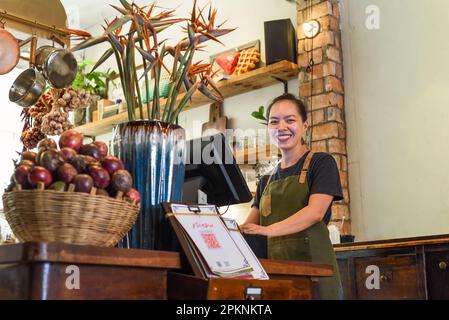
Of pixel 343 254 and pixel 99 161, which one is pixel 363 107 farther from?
pixel 99 161

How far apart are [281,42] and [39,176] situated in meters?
3.38

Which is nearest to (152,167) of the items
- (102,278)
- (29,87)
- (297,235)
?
(102,278)

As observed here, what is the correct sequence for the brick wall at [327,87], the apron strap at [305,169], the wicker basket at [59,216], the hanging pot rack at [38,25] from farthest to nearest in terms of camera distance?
1. the brick wall at [327,87]
2. the hanging pot rack at [38,25]
3. the apron strap at [305,169]
4. the wicker basket at [59,216]

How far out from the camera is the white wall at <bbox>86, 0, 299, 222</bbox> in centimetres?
459

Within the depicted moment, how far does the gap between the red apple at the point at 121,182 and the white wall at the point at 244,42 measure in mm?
3260

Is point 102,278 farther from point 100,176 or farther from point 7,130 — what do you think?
point 7,130

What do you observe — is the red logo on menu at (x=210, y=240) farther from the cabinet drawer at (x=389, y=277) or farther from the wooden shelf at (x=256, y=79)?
the wooden shelf at (x=256, y=79)

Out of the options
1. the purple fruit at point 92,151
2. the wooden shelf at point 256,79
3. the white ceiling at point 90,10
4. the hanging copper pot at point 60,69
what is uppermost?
the white ceiling at point 90,10

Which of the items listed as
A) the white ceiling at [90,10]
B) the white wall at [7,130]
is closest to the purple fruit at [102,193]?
the white ceiling at [90,10]

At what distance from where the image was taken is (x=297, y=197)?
7.24 feet

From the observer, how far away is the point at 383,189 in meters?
3.84

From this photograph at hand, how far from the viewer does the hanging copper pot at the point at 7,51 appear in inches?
138

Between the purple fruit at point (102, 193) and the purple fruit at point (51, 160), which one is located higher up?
the purple fruit at point (51, 160)
